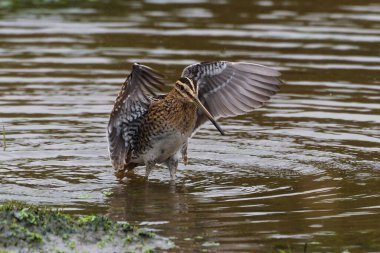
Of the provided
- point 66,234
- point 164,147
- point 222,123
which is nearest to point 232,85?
point 164,147

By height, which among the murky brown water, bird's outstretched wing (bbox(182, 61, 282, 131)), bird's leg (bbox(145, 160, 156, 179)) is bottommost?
bird's leg (bbox(145, 160, 156, 179))

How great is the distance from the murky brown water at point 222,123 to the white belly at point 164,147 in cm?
29

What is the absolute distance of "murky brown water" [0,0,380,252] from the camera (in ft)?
31.6

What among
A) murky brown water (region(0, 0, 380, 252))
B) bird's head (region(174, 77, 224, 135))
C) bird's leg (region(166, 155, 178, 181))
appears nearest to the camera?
murky brown water (region(0, 0, 380, 252))

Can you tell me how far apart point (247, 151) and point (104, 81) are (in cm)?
374

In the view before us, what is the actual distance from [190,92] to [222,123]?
266 centimetres

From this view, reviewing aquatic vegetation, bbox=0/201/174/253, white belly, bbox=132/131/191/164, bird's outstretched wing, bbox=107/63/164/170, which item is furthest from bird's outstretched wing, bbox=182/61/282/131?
aquatic vegetation, bbox=0/201/174/253

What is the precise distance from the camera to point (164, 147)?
11.6 meters

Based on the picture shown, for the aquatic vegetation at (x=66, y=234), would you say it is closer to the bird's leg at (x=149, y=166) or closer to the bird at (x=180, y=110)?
the bird at (x=180, y=110)

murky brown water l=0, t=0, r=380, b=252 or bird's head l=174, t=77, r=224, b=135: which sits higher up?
bird's head l=174, t=77, r=224, b=135

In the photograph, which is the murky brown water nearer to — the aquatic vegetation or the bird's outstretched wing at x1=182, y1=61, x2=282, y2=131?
the aquatic vegetation

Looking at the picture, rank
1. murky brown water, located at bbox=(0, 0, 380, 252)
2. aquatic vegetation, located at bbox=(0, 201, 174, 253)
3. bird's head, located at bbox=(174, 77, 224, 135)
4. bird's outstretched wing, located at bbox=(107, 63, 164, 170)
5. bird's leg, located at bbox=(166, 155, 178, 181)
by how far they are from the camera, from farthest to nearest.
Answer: bird's leg, located at bbox=(166, 155, 178, 181)
bird's head, located at bbox=(174, 77, 224, 135)
bird's outstretched wing, located at bbox=(107, 63, 164, 170)
murky brown water, located at bbox=(0, 0, 380, 252)
aquatic vegetation, located at bbox=(0, 201, 174, 253)

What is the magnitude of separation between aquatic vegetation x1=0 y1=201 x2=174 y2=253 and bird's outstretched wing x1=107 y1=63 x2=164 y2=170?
2.26m

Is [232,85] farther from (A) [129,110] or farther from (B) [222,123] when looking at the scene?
(B) [222,123]
